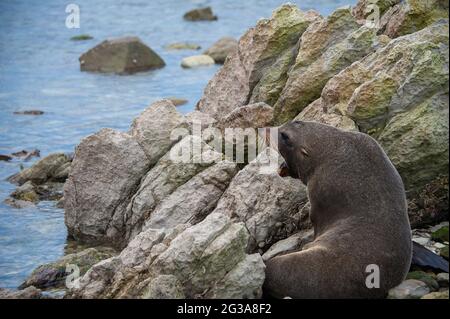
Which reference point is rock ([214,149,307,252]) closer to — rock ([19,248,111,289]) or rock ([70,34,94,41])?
rock ([19,248,111,289])

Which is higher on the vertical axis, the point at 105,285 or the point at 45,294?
the point at 105,285

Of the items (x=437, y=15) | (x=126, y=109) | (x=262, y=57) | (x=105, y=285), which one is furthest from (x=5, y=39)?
(x=105, y=285)

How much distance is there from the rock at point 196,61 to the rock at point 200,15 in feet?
33.0

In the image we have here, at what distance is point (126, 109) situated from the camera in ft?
89.7

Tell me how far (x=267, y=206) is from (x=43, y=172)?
8.41 m

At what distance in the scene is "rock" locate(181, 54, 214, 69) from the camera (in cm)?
3300

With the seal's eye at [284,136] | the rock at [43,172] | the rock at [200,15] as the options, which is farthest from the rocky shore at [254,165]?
the rock at [200,15]

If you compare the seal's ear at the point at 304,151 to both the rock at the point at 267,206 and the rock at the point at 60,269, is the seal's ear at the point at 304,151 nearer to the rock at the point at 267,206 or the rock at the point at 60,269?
the rock at the point at 267,206

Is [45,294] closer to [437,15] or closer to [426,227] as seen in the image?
[426,227]

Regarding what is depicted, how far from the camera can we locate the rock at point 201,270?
10.2 m

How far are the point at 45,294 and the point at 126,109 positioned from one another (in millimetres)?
14998

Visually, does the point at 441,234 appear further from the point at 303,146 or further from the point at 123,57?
the point at 123,57

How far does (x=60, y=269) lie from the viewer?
44.7 feet

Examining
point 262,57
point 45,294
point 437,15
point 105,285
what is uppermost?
point 437,15
